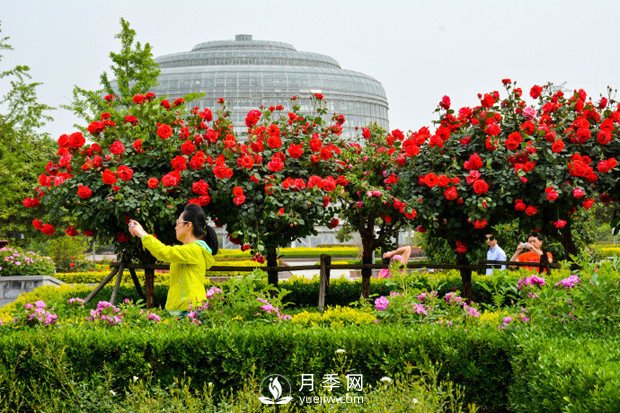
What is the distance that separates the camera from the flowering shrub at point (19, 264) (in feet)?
50.2

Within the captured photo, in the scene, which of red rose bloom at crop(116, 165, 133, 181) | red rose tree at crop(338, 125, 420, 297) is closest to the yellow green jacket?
red rose bloom at crop(116, 165, 133, 181)

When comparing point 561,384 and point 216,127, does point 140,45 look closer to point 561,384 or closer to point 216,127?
point 216,127

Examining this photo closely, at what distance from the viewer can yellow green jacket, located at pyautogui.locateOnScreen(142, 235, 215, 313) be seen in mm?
6371

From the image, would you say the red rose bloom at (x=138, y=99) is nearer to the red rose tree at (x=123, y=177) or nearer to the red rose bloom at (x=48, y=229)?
the red rose tree at (x=123, y=177)

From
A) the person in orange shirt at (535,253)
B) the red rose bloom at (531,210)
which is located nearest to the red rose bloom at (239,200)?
the red rose bloom at (531,210)

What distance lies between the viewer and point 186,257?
20.9 ft

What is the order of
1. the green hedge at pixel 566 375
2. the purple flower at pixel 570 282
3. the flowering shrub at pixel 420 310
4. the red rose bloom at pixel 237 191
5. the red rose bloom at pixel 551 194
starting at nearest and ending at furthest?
the green hedge at pixel 566 375
the purple flower at pixel 570 282
the flowering shrub at pixel 420 310
the red rose bloom at pixel 237 191
the red rose bloom at pixel 551 194

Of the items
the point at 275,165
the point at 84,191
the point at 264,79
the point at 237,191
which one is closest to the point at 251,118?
the point at 275,165

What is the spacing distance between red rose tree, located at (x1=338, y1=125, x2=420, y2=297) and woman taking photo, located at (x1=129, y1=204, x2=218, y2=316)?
2.77m

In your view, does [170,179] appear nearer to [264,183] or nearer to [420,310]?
[264,183]

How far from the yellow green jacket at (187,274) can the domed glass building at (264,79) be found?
47.6m

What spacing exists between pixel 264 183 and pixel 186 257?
2.51 metres

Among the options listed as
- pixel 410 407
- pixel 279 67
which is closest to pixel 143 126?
pixel 410 407

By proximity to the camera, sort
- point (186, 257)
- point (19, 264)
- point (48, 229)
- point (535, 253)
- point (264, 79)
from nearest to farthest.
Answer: point (186, 257) < point (48, 229) < point (535, 253) < point (19, 264) < point (264, 79)
